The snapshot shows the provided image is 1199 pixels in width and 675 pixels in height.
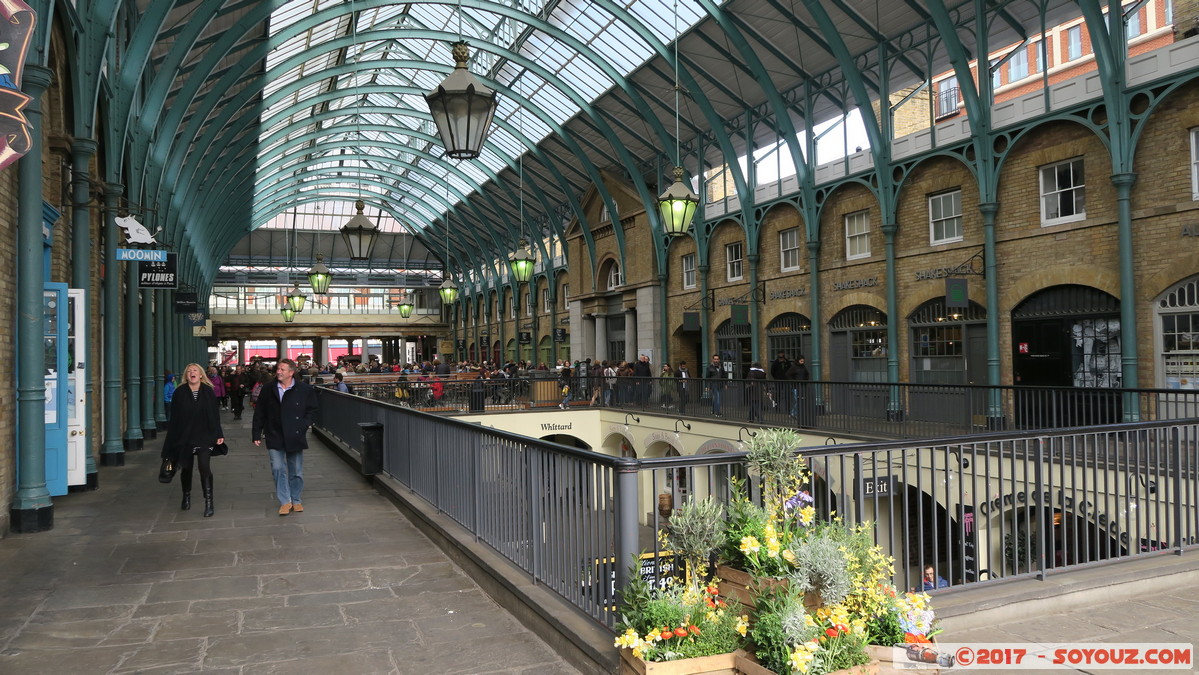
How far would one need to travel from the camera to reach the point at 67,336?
29.6 feet

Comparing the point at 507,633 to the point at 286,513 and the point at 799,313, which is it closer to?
the point at 286,513

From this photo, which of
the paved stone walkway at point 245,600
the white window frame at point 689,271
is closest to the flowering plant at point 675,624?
the paved stone walkway at point 245,600

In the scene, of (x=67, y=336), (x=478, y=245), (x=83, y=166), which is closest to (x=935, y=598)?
(x=67, y=336)

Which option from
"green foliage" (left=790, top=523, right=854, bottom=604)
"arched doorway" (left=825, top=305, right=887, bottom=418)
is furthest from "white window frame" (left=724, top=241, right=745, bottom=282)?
"green foliage" (left=790, top=523, right=854, bottom=604)

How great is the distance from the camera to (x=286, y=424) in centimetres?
860

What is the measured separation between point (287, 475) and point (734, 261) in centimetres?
1719

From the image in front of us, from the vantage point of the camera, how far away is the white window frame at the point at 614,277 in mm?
31406

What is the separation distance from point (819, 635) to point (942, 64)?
17282 mm

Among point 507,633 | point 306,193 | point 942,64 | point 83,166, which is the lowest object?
point 507,633

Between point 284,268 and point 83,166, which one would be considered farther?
point 284,268

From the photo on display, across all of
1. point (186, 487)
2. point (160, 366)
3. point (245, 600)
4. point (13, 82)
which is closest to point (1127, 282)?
point (245, 600)

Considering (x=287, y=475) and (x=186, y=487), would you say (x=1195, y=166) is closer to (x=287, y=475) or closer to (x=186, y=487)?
(x=287, y=475)

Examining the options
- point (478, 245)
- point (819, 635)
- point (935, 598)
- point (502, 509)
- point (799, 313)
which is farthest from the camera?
point (478, 245)

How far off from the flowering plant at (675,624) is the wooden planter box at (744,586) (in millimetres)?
96
